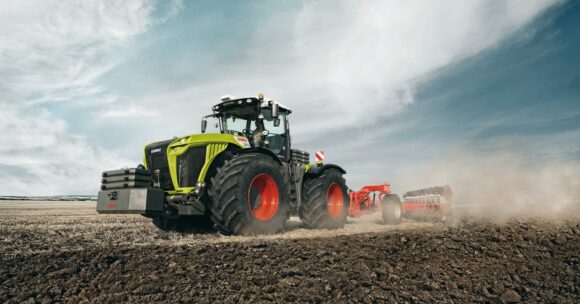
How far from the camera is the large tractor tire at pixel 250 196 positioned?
6484mm

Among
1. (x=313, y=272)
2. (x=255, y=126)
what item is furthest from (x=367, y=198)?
(x=313, y=272)

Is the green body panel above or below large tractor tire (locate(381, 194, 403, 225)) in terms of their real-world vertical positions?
above

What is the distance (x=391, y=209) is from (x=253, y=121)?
481cm

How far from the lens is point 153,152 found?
7484 mm

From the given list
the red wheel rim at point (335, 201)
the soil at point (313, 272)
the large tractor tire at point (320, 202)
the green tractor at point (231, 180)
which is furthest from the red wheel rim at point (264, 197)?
the red wheel rim at point (335, 201)

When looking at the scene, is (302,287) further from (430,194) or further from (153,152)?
(430,194)

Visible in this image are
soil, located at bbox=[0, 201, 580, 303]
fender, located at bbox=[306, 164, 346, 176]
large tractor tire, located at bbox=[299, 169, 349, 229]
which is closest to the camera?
soil, located at bbox=[0, 201, 580, 303]

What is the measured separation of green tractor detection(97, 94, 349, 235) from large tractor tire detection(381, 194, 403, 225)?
1.92m

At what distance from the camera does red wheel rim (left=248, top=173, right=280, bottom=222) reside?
7.34 meters

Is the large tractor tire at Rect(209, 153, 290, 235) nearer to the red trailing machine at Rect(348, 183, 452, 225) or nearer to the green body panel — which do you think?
the green body panel

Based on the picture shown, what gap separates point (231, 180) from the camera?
21.6ft

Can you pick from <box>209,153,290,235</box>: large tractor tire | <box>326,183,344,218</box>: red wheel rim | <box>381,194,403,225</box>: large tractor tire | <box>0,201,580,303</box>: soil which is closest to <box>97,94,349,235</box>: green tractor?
<box>209,153,290,235</box>: large tractor tire

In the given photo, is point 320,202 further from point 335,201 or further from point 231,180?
point 231,180

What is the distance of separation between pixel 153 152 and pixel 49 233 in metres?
2.52
